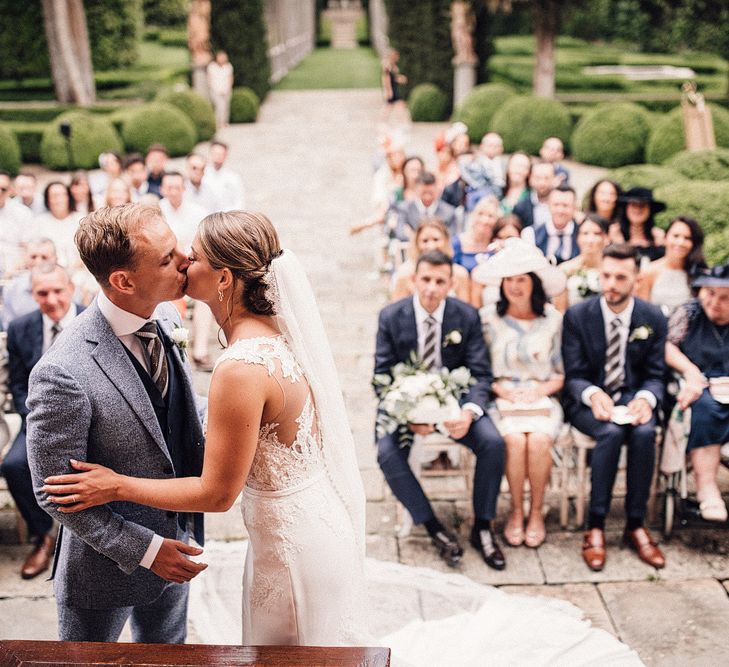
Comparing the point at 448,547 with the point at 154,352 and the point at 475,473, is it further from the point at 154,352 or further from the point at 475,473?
the point at 154,352

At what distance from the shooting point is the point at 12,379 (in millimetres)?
4789

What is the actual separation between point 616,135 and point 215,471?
14015 mm

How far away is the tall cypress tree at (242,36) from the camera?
2192cm

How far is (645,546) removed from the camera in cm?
453

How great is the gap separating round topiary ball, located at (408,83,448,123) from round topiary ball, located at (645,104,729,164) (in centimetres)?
775

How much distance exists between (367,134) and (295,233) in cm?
886

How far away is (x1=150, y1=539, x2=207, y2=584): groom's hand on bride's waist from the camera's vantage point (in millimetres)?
2582

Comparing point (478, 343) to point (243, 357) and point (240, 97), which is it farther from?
point (240, 97)

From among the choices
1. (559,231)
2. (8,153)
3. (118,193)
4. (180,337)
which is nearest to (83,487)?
(180,337)

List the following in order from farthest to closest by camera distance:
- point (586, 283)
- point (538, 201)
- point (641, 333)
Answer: point (538, 201) < point (586, 283) < point (641, 333)

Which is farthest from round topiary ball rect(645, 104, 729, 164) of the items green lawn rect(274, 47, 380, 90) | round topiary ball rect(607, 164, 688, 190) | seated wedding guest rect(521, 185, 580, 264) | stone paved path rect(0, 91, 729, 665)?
green lawn rect(274, 47, 380, 90)

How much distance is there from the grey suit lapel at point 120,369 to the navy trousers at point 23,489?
2.31 metres

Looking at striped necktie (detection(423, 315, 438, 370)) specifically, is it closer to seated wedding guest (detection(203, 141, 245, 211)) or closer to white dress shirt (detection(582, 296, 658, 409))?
white dress shirt (detection(582, 296, 658, 409))

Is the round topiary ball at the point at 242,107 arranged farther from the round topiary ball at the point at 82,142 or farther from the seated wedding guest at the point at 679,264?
the seated wedding guest at the point at 679,264
